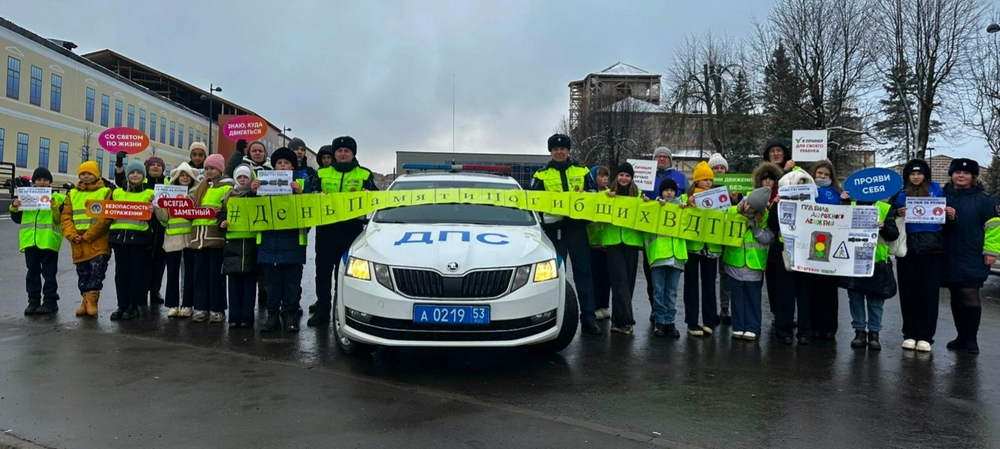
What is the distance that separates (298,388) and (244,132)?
7123 millimetres

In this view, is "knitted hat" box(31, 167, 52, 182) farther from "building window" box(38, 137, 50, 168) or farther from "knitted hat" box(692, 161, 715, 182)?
"building window" box(38, 137, 50, 168)

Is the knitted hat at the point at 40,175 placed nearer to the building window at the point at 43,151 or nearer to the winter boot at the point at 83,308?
the winter boot at the point at 83,308

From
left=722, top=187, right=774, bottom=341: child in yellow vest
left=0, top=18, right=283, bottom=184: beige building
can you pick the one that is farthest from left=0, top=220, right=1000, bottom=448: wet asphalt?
left=0, top=18, right=283, bottom=184: beige building

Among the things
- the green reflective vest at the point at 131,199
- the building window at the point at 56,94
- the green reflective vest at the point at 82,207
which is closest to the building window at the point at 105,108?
the building window at the point at 56,94

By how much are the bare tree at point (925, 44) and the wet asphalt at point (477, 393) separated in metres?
24.4

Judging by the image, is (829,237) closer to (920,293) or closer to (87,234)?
(920,293)

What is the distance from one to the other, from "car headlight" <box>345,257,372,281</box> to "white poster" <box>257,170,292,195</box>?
1971 millimetres

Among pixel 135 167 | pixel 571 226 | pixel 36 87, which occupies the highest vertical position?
pixel 36 87

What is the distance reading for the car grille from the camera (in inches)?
198

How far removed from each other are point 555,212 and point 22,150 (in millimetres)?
45451

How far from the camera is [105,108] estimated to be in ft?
166

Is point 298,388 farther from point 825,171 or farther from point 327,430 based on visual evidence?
point 825,171

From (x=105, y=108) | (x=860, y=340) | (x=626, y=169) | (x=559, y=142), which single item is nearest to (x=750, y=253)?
(x=860, y=340)

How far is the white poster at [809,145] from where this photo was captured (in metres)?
8.66
